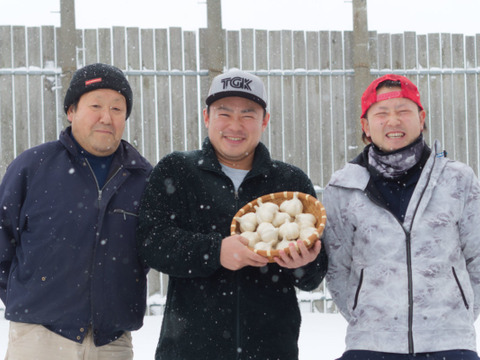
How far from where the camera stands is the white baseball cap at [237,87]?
7.73 feet

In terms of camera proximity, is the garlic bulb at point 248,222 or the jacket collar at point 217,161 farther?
the jacket collar at point 217,161

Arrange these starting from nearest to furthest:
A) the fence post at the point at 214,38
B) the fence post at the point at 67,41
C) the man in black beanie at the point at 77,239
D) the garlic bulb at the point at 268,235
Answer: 1. the garlic bulb at the point at 268,235
2. the man in black beanie at the point at 77,239
3. the fence post at the point at 67,41
4. the fence post at the point at 214,38

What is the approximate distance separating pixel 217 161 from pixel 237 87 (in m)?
0.32

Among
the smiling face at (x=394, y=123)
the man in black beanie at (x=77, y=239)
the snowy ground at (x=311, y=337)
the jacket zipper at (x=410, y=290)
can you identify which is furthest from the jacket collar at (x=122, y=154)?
the snowy ground at (x=311, y=337)

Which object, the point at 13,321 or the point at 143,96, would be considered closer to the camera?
the point at 13,321

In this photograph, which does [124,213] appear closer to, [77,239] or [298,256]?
[77,239]

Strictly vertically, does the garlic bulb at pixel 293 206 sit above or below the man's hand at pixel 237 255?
above

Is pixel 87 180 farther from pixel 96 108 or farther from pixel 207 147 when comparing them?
pixel 207 147

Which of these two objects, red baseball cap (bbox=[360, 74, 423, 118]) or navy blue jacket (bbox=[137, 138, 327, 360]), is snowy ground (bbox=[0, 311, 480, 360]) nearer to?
navy blue jacket (bbox=[137, 138, 327, 360])

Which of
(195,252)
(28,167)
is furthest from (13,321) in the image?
(195,252)

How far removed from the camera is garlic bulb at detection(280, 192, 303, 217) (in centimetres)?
223

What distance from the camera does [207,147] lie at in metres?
2.43

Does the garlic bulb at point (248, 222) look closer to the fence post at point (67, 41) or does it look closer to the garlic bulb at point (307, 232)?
the garlic bulb at point (307, 232)

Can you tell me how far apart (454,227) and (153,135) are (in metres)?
3.20
